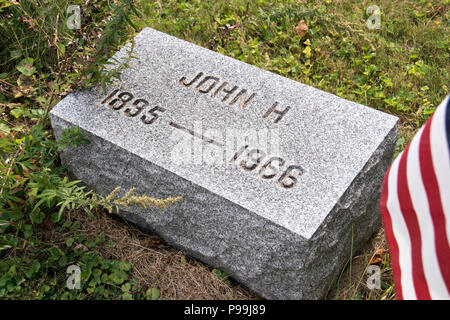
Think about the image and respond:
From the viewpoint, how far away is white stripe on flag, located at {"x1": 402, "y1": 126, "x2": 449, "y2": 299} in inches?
68.5

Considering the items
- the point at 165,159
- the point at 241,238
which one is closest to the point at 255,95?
the point at 165,159

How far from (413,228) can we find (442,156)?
31cm

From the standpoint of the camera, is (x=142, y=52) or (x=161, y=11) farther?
(x=161, y=11)

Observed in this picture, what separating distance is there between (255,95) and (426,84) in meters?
1.52

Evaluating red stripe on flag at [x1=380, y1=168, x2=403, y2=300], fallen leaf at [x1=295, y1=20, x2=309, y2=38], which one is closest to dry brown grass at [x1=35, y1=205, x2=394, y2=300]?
red stripe on flag at [x1=380, y1=168, x2=403, y2=300]

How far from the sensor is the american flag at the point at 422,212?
66.6 inches

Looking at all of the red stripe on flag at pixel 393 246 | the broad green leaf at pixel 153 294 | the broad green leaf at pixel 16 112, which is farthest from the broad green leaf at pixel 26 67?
the red stripe on flag at pixel 393 246

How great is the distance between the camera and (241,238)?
239 cm

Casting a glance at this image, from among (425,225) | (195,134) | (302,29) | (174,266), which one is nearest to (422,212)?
(425,225)

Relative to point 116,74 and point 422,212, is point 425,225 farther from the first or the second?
point 116,74

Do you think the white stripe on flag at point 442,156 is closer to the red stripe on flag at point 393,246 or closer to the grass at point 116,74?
the red stripe on flag at point 393,246

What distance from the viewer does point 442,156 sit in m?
1.68

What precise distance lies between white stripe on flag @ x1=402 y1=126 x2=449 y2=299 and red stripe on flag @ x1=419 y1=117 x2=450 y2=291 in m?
0.02

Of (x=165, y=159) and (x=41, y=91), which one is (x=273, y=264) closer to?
(x=165, y=159)
